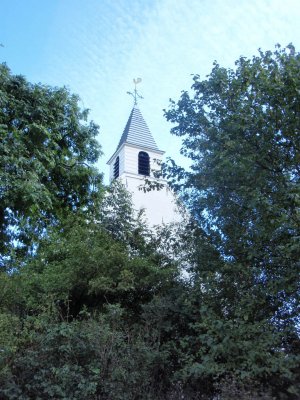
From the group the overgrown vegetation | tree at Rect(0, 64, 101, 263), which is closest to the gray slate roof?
tree at Rect(0, 64, 101, 263)

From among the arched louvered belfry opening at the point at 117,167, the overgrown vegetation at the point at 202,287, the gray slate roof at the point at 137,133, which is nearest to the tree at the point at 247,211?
the overgrown vegetation at the point at 202,287

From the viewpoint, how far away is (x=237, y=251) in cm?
640

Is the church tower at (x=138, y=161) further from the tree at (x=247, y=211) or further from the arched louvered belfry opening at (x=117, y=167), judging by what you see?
the tree at (x=247, y=211)

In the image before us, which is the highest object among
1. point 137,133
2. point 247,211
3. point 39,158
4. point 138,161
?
point 137,133

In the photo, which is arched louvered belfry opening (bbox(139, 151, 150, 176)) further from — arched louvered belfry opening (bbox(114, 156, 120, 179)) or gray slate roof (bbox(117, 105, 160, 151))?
arched louvered belfry opening (bbox(114, 156, 120, 179))

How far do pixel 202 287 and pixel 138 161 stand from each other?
21549mm

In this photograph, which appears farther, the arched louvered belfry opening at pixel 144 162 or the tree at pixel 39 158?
the arched louvered belfry opening at pixel 144 162

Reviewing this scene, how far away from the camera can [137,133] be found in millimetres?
29688

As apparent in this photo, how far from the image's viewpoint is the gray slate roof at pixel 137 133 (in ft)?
94.7

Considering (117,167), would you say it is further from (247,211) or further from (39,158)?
(247,211)

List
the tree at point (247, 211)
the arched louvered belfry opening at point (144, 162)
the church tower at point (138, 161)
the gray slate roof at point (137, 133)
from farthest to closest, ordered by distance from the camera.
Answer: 1. the gray slate roof at point (137, 133)
2. the arched louvered belfry opening at point (144, 162)
3. the church tower at point (138, 161)
4. the tree at point (247, 211)

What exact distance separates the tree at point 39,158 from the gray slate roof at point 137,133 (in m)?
14.5

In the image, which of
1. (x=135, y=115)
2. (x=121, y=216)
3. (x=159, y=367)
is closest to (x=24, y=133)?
(x=121, y=216)

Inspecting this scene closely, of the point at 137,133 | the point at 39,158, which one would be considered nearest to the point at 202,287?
the point at 39,158
